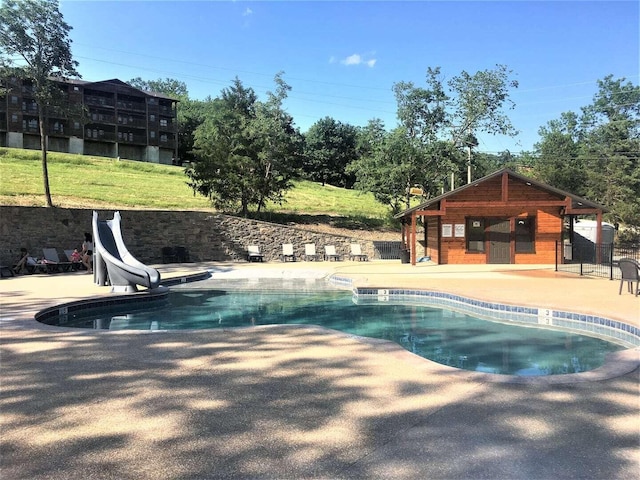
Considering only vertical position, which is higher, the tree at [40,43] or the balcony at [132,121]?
the balcony at [132,121]

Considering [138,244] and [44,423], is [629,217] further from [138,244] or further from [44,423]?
[44,423]

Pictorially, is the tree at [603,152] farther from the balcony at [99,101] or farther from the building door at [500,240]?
the balcony at [99,101]

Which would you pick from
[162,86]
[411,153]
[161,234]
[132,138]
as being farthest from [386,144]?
[162,86]

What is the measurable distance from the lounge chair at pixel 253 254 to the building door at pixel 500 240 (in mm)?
10137

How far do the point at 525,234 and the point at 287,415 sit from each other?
17.3m

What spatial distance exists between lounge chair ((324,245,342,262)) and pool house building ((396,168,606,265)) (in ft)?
14.7

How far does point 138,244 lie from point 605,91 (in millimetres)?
50663

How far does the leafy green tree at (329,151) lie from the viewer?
4925 centimetres

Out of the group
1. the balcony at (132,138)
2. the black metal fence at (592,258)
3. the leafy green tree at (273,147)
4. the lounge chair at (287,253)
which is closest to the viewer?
the black metal fence at (592,258)

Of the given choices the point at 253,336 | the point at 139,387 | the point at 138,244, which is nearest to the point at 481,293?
the point at 253,336

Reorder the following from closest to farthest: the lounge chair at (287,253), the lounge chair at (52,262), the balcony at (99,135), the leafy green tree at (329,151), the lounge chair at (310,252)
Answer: the lounge chair at (52,262)
the lounge chair at (287,253)
the lounge chair at (310,252)
the leafy green tree at (329,151)
the balcony at (99,135)

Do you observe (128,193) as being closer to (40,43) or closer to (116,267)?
(40,43)

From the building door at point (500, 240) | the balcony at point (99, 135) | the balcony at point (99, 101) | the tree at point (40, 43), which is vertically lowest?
the building door at point (500, 240)

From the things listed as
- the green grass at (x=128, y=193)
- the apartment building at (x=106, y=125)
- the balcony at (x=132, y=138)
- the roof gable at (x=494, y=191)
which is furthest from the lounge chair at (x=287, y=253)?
the balcony at (x=132, y=138)
